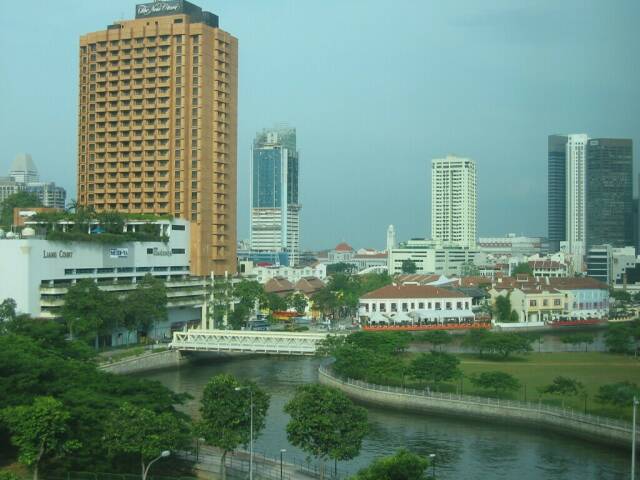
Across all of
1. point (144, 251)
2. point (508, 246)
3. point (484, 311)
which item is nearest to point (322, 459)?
point (144, 251)

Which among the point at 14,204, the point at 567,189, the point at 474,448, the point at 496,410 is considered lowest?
the point at 474,448

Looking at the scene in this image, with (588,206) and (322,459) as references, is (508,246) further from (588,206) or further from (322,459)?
(322,459)

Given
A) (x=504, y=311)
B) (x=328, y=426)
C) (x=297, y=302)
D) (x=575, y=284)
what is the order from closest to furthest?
(x=328, y=426) → (x=504, y=311) → (x=297, y=302) → (x=575, y=284)

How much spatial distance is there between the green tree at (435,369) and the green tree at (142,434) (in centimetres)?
1246

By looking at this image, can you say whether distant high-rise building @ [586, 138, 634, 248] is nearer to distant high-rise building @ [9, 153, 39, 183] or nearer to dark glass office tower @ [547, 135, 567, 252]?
dark glass office tower @ [547, 135, 567, 252]

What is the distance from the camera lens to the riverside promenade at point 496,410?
24797mm

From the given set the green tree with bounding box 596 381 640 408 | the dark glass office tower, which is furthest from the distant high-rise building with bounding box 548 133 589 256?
the green tree with bounding box 596 381 640 408

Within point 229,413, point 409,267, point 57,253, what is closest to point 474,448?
point 229,413

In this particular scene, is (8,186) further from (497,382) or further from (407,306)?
(497,382)

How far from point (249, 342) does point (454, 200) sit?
286 feet

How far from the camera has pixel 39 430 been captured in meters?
19.4

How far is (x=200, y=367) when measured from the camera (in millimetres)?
41188

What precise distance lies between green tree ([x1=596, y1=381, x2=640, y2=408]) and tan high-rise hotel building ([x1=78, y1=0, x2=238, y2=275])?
27.8 m

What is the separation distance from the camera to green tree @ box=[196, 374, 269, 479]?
66.3ft
